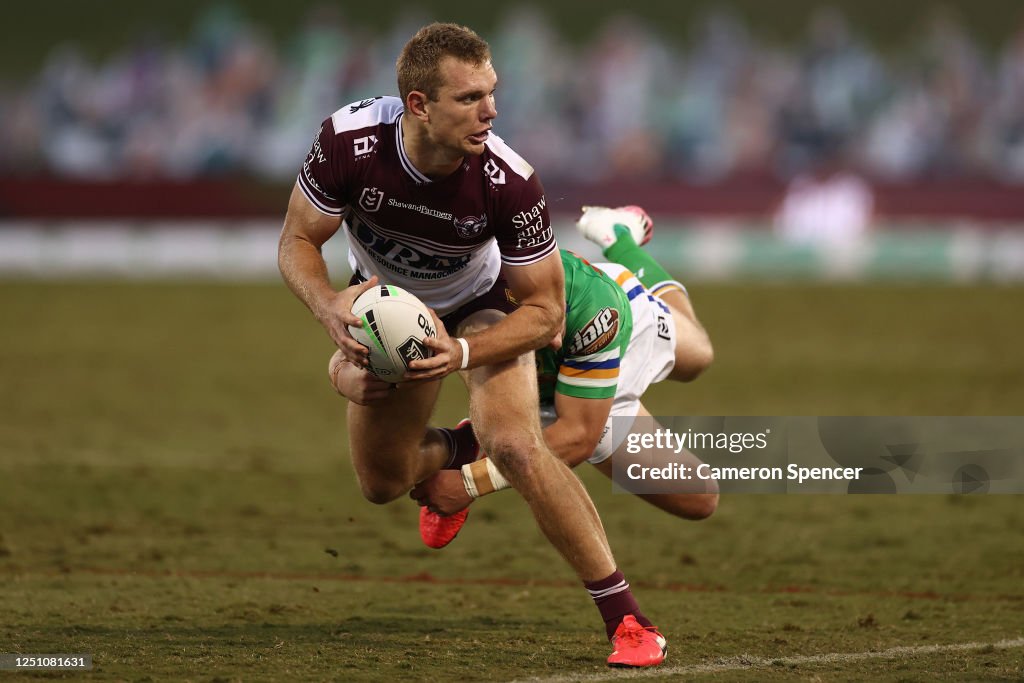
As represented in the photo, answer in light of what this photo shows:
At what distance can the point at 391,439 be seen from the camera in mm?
7180

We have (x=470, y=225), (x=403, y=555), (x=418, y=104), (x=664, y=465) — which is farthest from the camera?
(x=403, y=555)

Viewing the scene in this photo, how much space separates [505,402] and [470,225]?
0.79 meters

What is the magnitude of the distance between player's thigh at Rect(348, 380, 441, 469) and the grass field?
78cm

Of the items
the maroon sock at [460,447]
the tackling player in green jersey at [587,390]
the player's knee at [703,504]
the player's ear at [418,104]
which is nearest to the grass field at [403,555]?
the player's knee at [703,504]

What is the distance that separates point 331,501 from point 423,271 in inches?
164

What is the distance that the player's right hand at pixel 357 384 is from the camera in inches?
259

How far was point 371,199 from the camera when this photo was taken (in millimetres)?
6293

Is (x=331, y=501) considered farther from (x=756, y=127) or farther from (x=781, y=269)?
(x=756, y=127)

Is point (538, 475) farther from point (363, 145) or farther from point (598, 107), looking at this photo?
point (598, 107)

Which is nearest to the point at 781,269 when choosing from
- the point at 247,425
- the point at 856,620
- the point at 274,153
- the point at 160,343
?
the point at 274,153

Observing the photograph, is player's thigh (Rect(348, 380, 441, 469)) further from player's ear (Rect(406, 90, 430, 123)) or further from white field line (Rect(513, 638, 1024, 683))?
white field line (Rect(513, 638, 1024, 683))

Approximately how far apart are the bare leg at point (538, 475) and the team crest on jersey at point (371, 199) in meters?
0.91

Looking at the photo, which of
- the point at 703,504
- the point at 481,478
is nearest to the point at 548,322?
the point at 481,478

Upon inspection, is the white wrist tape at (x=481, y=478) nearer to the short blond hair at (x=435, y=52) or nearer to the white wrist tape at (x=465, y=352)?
the white wrist tape at (x=465, y=352)
